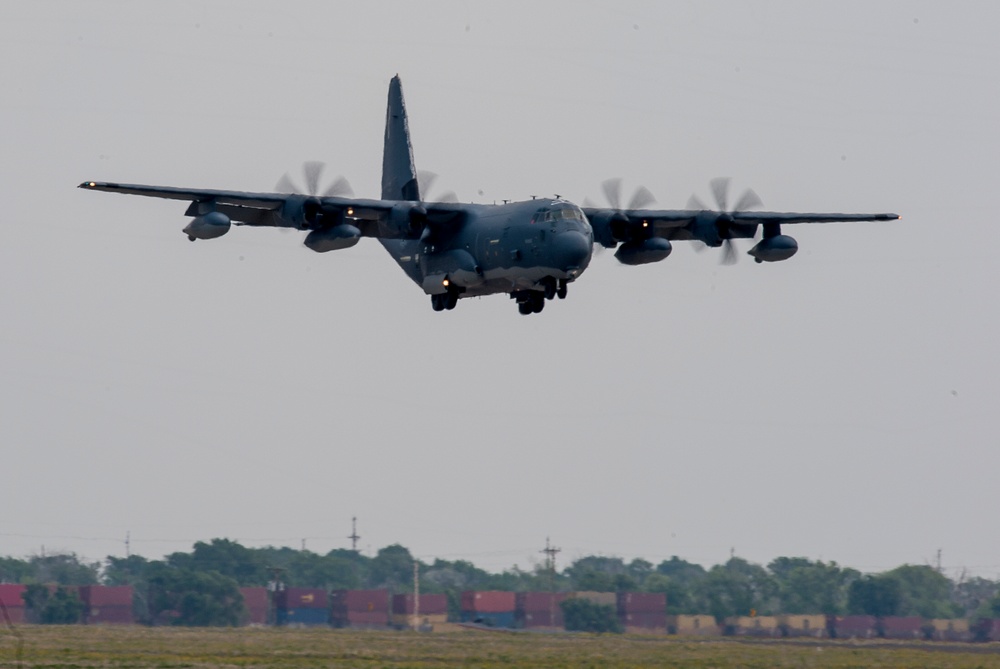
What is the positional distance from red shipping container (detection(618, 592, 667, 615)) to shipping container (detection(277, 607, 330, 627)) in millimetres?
14286

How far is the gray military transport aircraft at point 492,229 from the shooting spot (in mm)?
38531

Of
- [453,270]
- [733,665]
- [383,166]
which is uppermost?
[383,166]

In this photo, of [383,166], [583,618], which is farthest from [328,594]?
[383,166]

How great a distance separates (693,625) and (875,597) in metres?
11.2

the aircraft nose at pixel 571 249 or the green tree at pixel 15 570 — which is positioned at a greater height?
the aircraft nose at pixel 571 249

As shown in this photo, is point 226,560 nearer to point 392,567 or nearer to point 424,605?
point 424,605

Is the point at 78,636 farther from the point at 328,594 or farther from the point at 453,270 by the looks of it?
the point at 328,594

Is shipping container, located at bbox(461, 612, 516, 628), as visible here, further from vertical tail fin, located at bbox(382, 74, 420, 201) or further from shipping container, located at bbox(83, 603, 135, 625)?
vertical tail fin, located at bbox(382, 74, 420, 201)

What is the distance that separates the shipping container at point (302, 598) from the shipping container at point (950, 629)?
29193mm

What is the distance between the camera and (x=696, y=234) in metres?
45.8

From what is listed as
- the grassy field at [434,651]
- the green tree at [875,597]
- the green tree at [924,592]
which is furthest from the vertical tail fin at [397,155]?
the green tree at [924,592]

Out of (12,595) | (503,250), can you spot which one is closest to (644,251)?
(503,250)

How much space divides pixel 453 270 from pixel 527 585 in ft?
159

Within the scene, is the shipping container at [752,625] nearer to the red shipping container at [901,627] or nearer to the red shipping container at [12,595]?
the red shipping container at [901,627]
